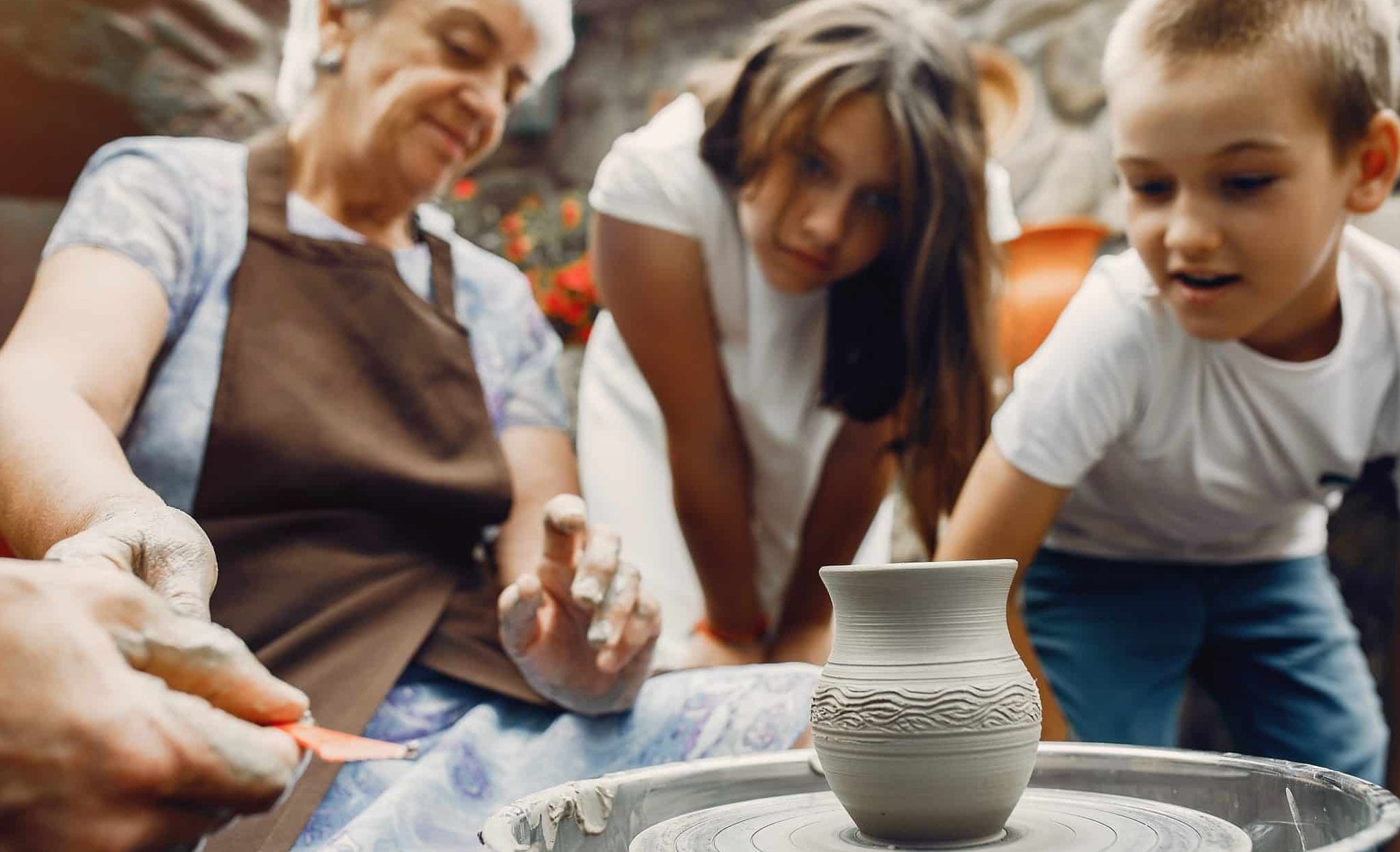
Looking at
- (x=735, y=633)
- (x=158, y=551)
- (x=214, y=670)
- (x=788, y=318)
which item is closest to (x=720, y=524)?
(x=735, y=633)

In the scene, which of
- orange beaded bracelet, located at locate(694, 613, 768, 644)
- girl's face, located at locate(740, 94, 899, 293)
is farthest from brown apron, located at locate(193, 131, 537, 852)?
orange beaded bracelet, located at locate(694, 613, 768, 644)

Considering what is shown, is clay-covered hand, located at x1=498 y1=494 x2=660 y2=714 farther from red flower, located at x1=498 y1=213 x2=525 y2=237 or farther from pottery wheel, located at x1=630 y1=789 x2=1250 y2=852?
red flower, located at x1=498 y1=213 x2=525 y2=237

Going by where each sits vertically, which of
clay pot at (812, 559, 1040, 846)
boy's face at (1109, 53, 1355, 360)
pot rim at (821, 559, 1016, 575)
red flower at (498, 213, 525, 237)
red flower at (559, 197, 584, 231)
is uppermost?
boy's face at (1109, 53, 1355, 360)

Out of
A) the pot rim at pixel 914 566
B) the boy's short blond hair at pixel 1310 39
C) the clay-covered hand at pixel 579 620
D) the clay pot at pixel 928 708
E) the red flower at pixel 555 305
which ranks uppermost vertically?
the boy's short blond hair at pixel 1310 39

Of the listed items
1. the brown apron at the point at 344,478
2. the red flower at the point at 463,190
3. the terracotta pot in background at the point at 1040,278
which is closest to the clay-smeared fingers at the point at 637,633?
the brown apron at the point at 344,478

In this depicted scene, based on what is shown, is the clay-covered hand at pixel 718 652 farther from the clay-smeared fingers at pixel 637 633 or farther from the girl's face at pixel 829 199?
the clay-smeared fingers at pixel 637 633

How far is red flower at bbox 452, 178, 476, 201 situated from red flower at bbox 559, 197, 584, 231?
0.45 m

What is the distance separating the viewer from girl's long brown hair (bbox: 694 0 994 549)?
1846 millimetres

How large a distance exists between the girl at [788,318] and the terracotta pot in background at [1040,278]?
98 centimetres

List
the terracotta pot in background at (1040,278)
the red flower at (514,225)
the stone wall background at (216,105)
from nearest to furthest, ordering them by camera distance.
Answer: the stone wall background at (216,105) < the terracotta pot in background at (1040,278) < the red flower at (514,225)

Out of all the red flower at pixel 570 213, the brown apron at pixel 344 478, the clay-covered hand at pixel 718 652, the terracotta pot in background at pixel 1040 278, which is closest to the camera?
the brown apron at pixel 344 478

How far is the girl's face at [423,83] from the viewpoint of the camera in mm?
1616

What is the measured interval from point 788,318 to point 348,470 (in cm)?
99

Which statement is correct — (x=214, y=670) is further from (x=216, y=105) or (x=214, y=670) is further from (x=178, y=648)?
(x=216, y=105)
